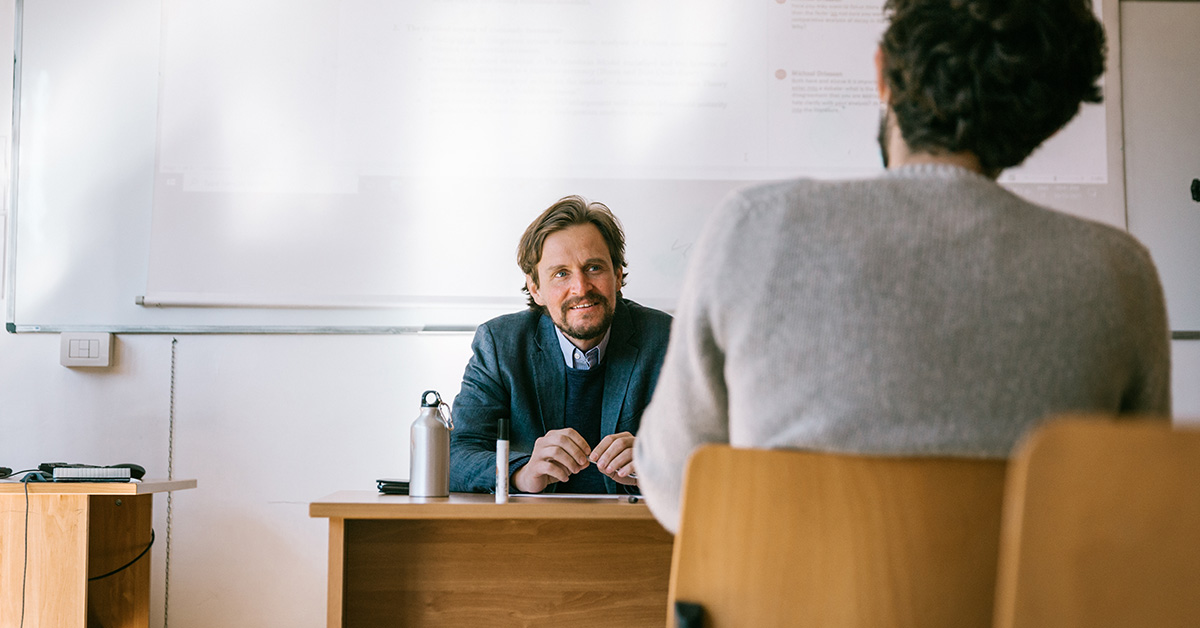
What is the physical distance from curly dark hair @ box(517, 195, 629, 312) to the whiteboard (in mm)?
231

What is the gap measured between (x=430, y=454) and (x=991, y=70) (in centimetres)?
114

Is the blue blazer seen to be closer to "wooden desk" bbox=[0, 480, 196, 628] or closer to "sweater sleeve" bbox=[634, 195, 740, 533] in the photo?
"wooden desk" bbox=[0, 480, 196, 628]

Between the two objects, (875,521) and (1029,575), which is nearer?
(1029,575)

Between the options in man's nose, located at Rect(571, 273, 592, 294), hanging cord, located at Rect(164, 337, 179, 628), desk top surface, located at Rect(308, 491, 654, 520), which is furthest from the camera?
hanging cord, located at Rect(164, 337, 179, 628)

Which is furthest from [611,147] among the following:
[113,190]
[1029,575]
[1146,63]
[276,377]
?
[1029,575]

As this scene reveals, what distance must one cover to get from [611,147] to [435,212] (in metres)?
0.59

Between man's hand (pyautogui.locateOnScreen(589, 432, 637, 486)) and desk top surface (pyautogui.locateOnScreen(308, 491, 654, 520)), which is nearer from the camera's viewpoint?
desk top surface (pyautogui.locateOnScreen(308, 491, 654, 520))

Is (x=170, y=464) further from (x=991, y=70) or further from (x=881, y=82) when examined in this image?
(x=991, y=70)

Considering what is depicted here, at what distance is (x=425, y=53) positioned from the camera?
2865 mm

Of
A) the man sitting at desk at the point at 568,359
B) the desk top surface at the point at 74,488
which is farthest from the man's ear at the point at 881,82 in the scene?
the desk top surface at the point at 74,488

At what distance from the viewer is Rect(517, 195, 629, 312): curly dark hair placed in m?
2.49

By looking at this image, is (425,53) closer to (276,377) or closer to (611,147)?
(611,147)

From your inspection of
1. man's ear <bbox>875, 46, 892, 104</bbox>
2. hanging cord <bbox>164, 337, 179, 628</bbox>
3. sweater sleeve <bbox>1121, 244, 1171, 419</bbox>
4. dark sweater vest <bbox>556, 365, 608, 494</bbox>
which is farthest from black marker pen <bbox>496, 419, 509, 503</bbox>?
hanging cord <bbox>164, 337, 179, 628</bbox>

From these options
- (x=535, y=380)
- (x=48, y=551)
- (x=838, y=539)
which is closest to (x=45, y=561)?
(x=48, y=551)
